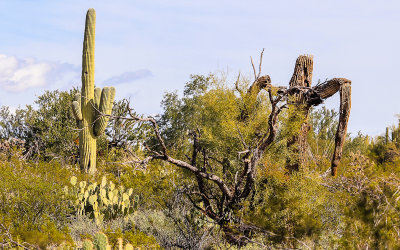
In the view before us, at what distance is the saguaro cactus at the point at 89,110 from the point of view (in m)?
16.2

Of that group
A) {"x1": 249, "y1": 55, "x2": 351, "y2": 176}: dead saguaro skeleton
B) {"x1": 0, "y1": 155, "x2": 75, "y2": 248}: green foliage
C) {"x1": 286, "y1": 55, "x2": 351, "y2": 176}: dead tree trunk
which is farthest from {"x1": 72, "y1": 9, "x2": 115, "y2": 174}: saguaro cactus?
{"x1": 286, "y1": 55, "x2": 351, "y2": 176}: dead tree trunk

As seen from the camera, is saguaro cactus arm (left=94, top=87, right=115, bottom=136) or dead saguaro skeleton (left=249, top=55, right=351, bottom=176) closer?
dead saguaro skeleton (left=249, top=55, right=351, bottom=176)

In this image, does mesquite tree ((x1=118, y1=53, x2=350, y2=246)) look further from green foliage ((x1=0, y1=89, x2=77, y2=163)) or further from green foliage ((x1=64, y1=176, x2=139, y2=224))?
green foliage ((x1=0, y1=89, x2=77, y2=163))

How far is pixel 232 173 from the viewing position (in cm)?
910

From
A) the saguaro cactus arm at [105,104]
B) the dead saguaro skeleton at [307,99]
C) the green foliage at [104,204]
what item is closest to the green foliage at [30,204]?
the green foliage at [104,204]

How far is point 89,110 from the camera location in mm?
16453

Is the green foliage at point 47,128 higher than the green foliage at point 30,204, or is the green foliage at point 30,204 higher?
the green foliage at point 47,128

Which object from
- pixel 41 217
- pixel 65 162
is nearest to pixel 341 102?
pixel 41 217

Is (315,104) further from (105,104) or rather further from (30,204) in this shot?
(105,104)

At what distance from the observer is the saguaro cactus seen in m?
16.2

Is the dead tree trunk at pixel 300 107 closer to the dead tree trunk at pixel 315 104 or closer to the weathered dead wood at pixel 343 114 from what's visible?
the dead tree trunk at pixel 315 104

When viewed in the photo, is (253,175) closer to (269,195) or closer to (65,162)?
(269,195)

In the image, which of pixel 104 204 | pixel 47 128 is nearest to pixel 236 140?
pixel 104 204

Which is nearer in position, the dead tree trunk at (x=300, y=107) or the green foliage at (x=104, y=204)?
the dead tree trunk at (x=300, y=107)
